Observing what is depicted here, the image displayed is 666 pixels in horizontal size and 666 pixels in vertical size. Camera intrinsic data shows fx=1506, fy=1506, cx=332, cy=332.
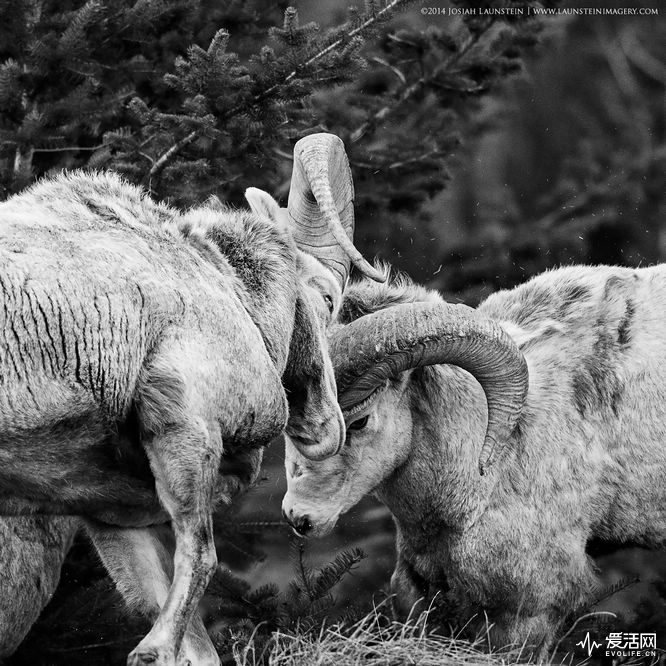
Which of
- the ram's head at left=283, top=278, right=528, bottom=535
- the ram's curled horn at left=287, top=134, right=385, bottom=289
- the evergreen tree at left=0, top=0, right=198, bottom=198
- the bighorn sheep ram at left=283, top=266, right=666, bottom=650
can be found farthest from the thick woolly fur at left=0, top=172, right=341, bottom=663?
the evergreen tree at left=0, top=0, right=198, bottom=198

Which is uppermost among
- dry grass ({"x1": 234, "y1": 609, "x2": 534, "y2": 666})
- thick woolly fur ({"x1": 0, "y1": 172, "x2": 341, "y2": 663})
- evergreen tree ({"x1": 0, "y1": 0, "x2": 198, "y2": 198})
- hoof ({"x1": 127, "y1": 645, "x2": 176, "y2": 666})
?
evergreen tree ({"x1": 0, "y1": 0, "x2": 198, "y2": 198})

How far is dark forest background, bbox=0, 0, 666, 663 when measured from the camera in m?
7.80

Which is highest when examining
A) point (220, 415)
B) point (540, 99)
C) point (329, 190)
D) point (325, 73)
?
point (325, 73)

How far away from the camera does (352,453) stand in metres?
7.63

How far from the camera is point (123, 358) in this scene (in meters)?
5.86

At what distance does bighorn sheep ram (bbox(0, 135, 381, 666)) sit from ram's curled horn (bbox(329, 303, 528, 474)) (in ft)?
1.60

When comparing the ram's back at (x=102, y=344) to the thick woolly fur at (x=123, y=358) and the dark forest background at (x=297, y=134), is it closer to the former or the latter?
the thick woolly fur at (x=123, y=358)

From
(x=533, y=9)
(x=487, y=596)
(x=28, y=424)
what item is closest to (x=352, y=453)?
(x=487, y=596)

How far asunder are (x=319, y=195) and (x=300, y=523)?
166 centimetres

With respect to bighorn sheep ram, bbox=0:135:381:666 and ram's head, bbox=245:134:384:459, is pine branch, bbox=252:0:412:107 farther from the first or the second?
bighorn sheep ram, bbox=0:135:381:666

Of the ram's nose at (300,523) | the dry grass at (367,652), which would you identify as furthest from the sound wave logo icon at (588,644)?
the ram's nose at (300,523)

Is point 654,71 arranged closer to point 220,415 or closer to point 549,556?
point 549,556

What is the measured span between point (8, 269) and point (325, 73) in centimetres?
266

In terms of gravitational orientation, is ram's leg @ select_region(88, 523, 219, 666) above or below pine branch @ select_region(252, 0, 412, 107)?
below
